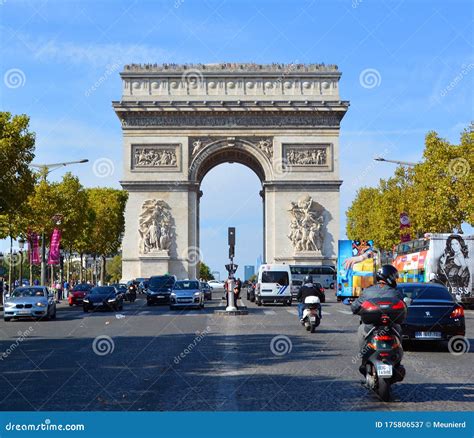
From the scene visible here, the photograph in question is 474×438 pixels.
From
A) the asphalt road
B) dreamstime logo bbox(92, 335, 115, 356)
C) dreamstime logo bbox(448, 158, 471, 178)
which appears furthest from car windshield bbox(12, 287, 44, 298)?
dreamstime logo bbox(448, 158, 471, 178)

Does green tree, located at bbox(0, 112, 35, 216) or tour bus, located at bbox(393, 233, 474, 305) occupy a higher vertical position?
green tree, located at bbox(0, 112, 35, 216)

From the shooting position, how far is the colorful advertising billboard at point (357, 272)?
159 ft

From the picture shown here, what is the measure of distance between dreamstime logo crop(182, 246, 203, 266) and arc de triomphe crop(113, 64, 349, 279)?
0.32 feet

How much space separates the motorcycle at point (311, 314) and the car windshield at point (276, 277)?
68.9 feet

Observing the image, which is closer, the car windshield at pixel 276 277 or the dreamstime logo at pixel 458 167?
the car windshield at pixel 276 277

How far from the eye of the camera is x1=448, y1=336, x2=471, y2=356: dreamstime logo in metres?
16.8

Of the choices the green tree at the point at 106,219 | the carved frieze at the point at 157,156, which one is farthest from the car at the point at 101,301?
the green tree at the point at 106,219

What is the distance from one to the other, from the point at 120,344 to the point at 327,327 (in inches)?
314

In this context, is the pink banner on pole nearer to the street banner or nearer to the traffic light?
the street banner

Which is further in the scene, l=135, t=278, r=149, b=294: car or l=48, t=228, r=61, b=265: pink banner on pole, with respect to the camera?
l=135, t=278, r=149, b=294: car

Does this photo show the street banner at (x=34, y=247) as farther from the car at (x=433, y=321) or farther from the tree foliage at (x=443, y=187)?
the car at (x=433, y=321)

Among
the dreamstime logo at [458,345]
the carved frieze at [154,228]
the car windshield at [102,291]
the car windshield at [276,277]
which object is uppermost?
the carved frieze at [154,228]

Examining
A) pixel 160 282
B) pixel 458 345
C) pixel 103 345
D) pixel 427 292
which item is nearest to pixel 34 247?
pixel 160 282

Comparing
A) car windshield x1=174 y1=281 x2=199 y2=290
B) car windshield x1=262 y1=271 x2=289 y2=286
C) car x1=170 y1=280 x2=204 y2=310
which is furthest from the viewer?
car windshield x1=262 y1=271 x2=289 y2=286
